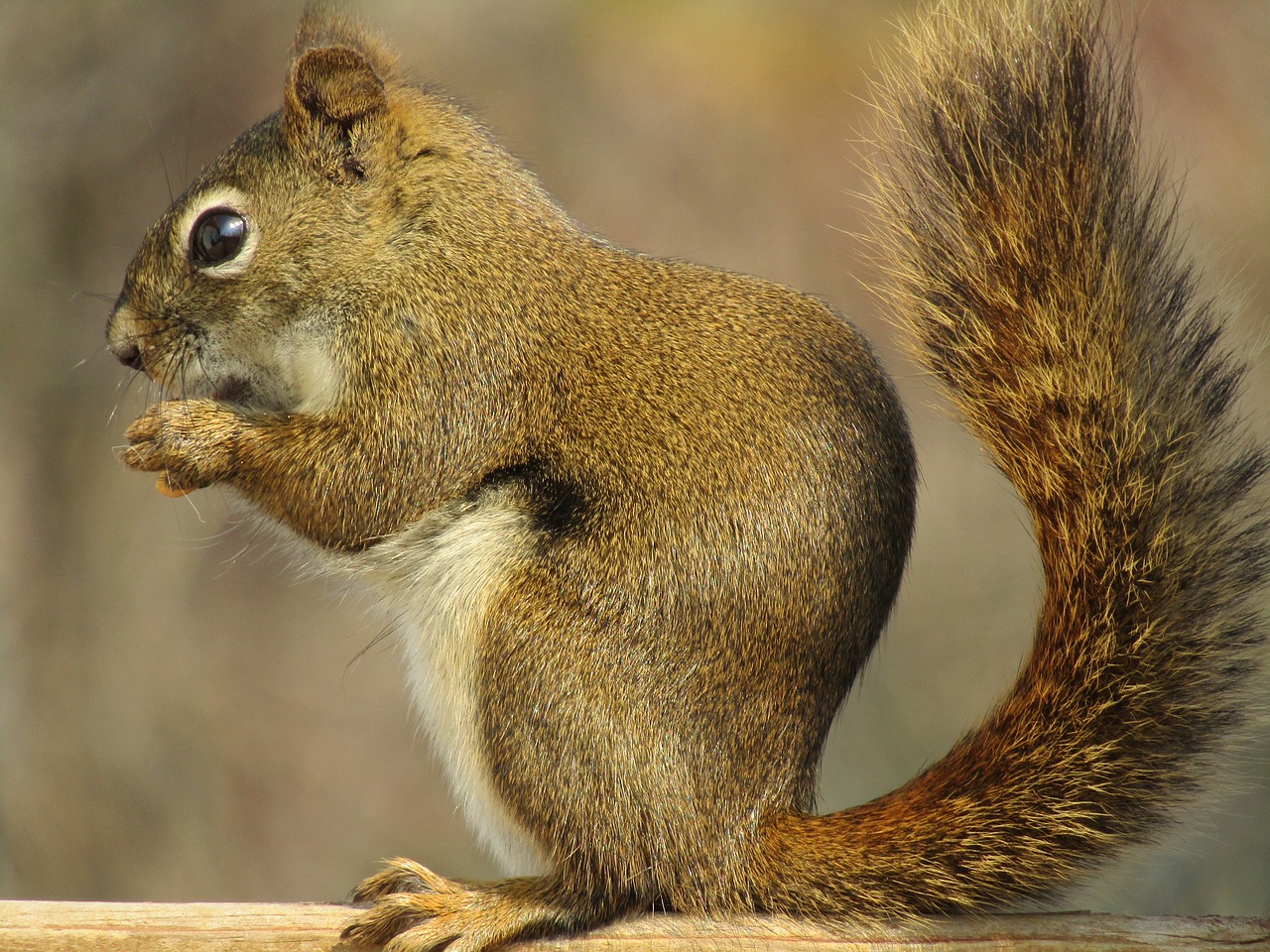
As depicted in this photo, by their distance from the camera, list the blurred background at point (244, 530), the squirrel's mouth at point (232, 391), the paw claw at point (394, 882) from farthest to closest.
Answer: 1. the blurred background at point (244, 530)
2. the squirrel's mouth at point (232, 391)
3. the paw claw at point (394, 882)

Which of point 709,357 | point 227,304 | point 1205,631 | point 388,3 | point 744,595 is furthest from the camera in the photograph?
point 388,3

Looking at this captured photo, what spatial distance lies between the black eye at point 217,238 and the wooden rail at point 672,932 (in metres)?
1.00

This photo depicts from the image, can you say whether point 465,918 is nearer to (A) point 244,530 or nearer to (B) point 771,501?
(B) point 771,501

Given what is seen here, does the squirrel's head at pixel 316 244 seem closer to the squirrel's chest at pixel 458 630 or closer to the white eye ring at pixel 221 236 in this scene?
the white eye ring at pixel 221 236

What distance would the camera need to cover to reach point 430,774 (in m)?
3.79

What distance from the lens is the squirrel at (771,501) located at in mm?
1601

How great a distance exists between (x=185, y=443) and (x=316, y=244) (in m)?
0.38

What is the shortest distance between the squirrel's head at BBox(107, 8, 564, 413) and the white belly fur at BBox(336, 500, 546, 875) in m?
0.30

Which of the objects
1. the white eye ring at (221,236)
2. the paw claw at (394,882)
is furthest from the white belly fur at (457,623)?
the white eye ring at (221,236)

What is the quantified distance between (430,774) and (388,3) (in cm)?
256

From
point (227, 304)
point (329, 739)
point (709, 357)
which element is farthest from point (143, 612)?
point (709, 357)

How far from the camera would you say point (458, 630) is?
1.70m

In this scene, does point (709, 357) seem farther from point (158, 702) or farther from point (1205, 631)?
point (158, 702)

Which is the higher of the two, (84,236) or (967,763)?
(84,236)
